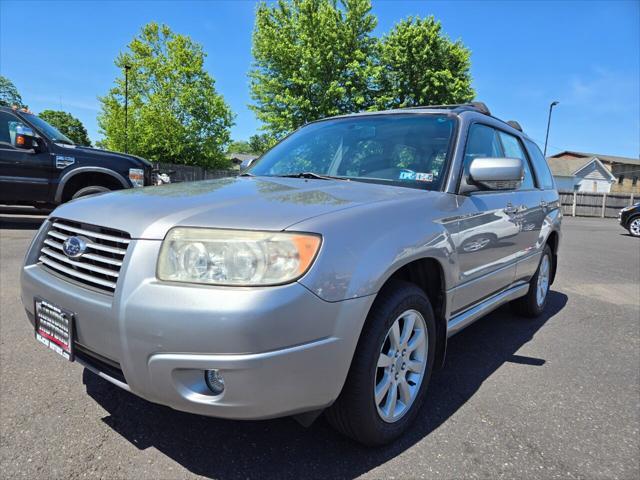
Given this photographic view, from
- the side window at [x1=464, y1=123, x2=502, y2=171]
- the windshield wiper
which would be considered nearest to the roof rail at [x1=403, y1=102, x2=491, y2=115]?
the side window at [x1=464, y1=123, x2=502, y2=171]

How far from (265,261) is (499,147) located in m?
2.64

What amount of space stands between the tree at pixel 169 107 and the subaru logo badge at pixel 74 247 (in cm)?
2999

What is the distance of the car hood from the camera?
1.68 metres

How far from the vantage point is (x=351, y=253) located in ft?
5.61

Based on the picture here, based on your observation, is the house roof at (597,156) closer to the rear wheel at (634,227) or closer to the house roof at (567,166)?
the house roof at (567,166)

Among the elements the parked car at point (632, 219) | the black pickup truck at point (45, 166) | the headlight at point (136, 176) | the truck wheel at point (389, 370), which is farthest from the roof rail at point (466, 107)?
the parked car at point (632, 219)

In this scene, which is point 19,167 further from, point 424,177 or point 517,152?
point 517,152

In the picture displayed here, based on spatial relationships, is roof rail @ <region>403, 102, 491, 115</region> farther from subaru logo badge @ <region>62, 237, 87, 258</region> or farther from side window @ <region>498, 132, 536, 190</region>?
subaru logo badge @ <region>62, 237, 87, 258</region>

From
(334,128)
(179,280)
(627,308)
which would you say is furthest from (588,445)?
(627,308)

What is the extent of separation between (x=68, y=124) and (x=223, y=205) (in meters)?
84.0

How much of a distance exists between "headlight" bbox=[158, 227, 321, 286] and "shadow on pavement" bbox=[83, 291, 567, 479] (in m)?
0.89

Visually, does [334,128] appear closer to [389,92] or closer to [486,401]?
[486,401]

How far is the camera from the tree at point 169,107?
29.8 m

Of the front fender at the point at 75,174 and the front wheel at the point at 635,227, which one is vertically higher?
the front fender at the point at 75,174
